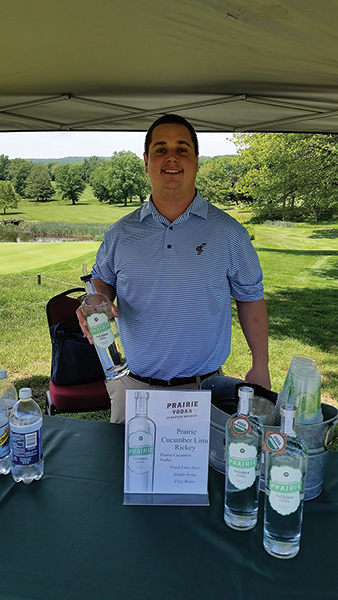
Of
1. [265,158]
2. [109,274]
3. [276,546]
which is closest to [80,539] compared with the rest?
[276,546]

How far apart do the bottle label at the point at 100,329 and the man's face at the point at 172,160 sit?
0.77 meters

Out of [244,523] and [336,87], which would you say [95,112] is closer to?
[336,87]

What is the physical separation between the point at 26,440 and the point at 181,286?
849mm

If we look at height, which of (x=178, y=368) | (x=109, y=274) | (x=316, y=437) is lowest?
(x=178, y=368)

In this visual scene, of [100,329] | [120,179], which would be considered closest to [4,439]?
[100,329]

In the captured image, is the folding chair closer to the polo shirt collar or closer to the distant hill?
the polo shirt collar

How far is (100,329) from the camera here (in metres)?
1.23

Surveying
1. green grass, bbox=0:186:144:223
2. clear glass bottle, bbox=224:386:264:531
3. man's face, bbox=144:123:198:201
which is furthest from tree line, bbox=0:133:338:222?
clear glass bottle, bbox=224:386:264:531

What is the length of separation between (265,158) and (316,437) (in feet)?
29.2

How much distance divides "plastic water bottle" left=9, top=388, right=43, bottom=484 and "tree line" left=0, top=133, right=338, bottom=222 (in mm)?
7536

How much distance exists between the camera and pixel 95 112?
10.0ft

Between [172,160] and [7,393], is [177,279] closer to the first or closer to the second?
[172,160]

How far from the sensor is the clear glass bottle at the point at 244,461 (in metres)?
0.88

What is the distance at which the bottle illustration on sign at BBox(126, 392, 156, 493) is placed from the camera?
1014 millimetres
